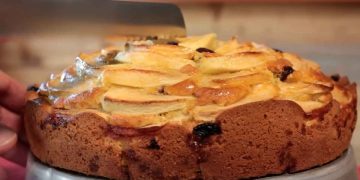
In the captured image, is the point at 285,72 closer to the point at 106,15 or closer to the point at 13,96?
the point at 106,15

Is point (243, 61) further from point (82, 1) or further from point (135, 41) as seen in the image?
point (82, 1)

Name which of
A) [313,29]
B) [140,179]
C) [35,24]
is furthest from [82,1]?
[313,29]

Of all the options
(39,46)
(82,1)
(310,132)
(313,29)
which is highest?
(82,1)

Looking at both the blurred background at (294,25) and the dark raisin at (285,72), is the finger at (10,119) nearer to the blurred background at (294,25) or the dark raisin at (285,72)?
the dark raisin at (285,72)

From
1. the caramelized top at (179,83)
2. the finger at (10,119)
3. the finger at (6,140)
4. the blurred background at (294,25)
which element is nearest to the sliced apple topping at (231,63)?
the caramelized top at (179,83)

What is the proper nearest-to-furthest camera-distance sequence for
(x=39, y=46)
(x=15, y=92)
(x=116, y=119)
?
(x=116, y=119), (x=15, y=92), (x=39, y=46)

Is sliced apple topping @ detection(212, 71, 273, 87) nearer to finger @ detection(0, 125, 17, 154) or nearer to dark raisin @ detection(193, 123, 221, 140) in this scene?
dark raisin @ detection(193, 123, 221, 140)

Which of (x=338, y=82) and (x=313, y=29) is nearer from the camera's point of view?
(x=338, y=82)

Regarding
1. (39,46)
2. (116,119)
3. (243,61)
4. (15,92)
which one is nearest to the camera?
(116,119)
